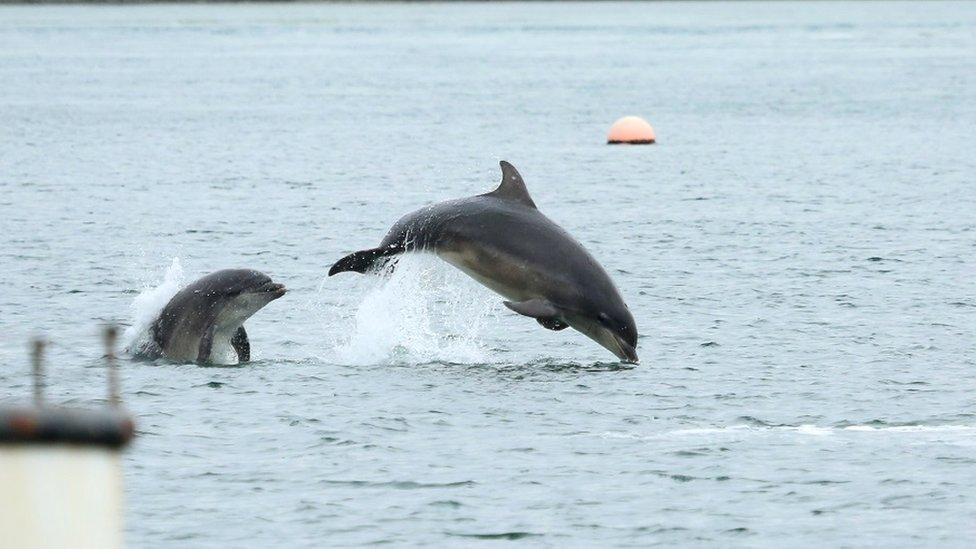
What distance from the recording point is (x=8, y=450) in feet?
22.0

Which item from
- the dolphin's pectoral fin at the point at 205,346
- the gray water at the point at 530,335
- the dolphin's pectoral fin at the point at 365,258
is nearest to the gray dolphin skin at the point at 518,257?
the dolphin's pectoral fin at the point at 365,258

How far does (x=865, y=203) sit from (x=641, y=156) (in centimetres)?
1380

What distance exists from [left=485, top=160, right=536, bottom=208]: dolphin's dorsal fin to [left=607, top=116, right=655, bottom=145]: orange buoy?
34.6 m

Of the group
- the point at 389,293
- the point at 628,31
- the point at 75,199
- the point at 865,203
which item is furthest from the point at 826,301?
the point at 628,31

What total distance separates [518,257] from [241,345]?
3007mm

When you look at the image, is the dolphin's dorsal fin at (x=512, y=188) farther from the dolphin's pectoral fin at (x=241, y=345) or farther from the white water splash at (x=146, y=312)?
the white water splash at (x=146, y=312)

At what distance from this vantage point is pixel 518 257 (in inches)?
735

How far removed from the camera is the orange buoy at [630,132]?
5372 centimetres

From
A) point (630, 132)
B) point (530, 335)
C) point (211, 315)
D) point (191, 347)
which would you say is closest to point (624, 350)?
point (530, 335)

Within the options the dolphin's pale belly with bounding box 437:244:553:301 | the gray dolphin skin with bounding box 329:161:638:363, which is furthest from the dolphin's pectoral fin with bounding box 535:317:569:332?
the dolphin's pale belly with bounding box 437:244:553:301

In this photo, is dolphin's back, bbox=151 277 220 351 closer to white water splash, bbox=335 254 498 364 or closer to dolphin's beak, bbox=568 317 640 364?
white water splash, bbox=335 254 498 364

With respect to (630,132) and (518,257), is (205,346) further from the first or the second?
(630,132)

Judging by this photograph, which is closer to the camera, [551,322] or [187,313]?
[551,322]

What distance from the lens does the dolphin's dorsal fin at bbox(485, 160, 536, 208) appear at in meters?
19.2
